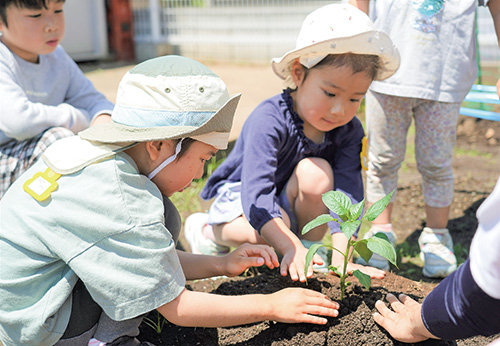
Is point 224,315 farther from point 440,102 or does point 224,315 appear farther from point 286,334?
point 440,102

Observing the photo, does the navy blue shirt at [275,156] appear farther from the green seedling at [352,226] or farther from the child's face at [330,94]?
the green seedling at [352,226]

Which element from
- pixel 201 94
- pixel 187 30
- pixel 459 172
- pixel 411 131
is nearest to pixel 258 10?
pixel 187 30

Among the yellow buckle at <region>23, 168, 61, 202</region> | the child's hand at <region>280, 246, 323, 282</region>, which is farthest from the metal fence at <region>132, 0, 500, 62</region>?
the yellow buckle at <region>23, 168, 61, 202</region>

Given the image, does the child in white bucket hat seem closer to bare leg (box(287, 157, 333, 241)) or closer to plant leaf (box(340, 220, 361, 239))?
plant leaf (box(340, 220, 361, 239))

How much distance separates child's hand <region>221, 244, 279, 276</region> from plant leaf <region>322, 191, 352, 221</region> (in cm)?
29

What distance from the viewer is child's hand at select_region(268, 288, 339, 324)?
167cm

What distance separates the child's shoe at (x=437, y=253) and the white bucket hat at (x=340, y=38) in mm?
967

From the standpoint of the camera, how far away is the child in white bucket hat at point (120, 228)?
4.89 ft

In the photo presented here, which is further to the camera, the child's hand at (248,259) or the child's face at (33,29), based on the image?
the child's face at (33,29)

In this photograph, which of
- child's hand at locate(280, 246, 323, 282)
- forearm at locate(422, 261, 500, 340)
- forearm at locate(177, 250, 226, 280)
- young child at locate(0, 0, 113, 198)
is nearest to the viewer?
forearm at locate(422, 261, 500, 340)

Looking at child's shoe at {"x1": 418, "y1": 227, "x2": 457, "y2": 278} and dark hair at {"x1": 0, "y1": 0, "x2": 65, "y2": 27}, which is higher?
dark hair at {"x1": 0, "y1": 0, "x2": 65, "y2": 27}

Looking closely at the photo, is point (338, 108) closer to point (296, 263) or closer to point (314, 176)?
point (314, 176)

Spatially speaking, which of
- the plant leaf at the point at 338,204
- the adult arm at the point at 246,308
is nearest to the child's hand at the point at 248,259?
the adult arm at the point at 246,308

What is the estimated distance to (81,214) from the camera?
4.90 ft
